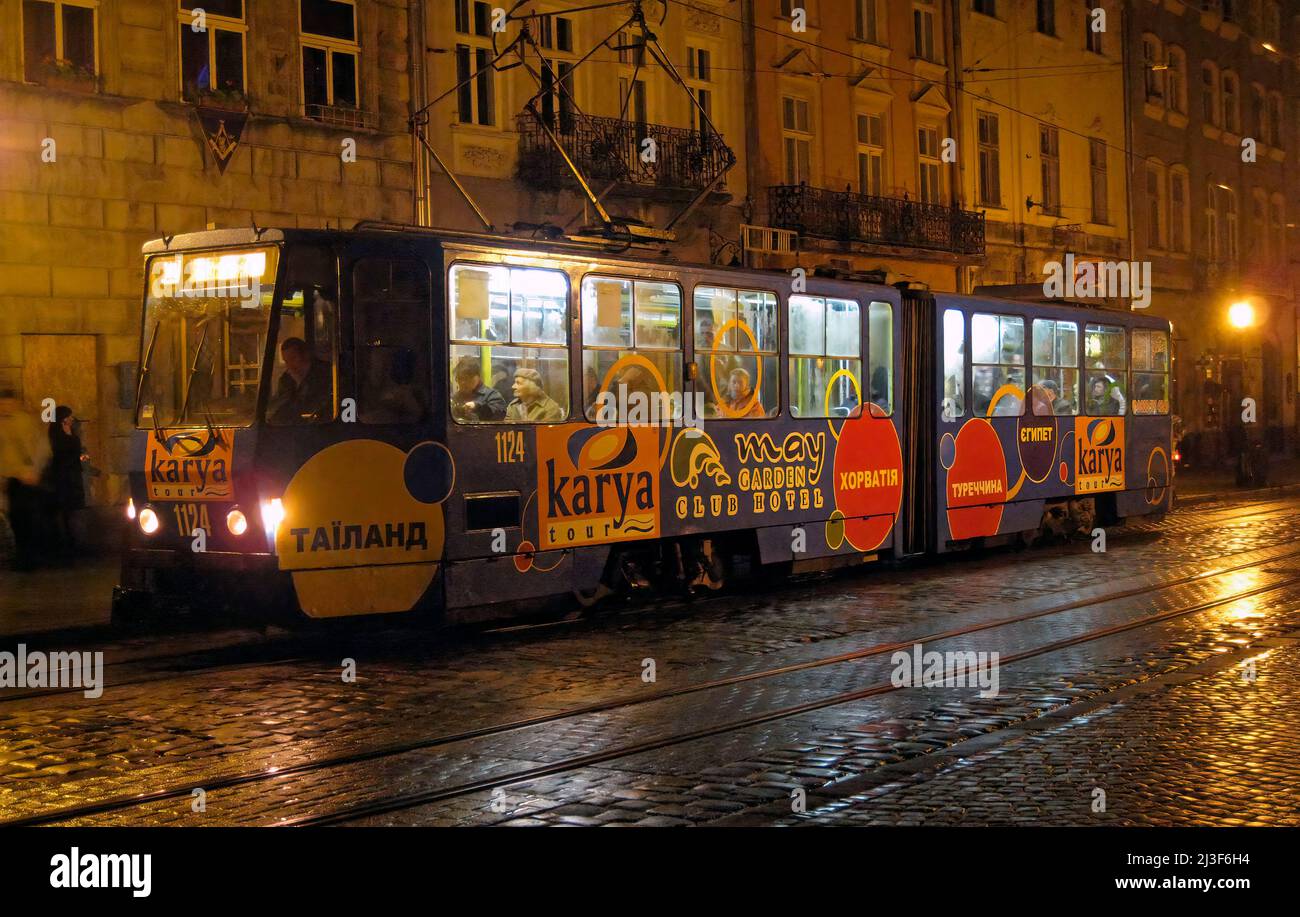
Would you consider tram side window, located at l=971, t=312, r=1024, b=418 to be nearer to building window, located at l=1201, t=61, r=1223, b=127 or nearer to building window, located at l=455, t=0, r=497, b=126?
building window, located at l=455, t=0, r=497, b=126

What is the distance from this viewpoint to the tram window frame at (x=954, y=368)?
17719 mm

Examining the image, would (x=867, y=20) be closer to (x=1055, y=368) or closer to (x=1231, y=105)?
(x=1055, y=368)

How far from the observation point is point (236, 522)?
448 inches

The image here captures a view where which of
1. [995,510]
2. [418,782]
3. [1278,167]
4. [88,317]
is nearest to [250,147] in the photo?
[88,317]

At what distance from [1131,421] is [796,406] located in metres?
8.32

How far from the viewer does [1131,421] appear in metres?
22.0

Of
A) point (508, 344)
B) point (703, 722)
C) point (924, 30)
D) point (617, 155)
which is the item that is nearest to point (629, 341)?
point (508, 344)

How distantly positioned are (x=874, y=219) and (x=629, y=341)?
18.2 metres

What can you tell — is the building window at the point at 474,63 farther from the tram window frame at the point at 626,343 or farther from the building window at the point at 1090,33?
the building window at the point at 1090,33

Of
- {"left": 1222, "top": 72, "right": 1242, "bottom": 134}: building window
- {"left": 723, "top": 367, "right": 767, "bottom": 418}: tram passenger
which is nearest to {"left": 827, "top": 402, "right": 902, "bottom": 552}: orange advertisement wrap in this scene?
{"left": 723, "top": 367, "right": 767, "bottom": 418}: tram passenger

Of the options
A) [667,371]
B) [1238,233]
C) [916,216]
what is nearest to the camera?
[667,371]

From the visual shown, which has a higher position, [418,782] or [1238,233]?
[1238,233]

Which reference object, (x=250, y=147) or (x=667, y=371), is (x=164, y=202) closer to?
(x=250, y=147)

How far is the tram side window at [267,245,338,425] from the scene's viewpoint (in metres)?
11.6
